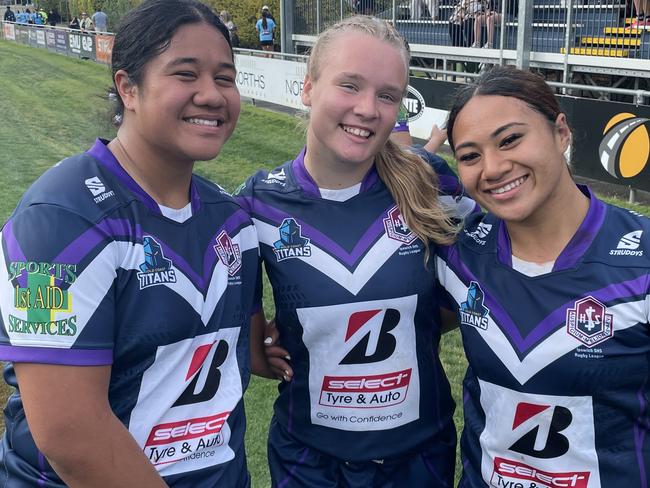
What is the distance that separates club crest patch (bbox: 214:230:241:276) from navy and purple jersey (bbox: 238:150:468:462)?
1.05 feet

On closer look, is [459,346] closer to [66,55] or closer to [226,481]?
[226,481]

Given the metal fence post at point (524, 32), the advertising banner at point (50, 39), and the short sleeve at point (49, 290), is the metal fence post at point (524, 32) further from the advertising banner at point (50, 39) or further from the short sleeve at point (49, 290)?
the advertising banner at point (50, 39)

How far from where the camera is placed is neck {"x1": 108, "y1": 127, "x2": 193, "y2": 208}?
1945mm

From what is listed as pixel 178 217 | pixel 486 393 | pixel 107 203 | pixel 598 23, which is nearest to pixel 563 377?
pixel 486 393

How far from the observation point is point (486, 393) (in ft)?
7.29

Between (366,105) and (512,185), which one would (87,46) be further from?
(512,185)

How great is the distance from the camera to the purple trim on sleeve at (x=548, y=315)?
1.97 meters

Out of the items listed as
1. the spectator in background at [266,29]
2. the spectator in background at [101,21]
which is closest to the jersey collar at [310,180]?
the spectator in background at [266,29]

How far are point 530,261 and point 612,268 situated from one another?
24 cm

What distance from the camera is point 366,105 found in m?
2.33

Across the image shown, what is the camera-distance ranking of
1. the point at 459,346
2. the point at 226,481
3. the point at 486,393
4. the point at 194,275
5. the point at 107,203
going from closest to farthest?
the point at 107,203
the point at 194,275
the point at 226,481
the point at 486,393
the point at 459,346

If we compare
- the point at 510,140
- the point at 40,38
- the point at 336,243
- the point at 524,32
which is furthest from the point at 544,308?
the point at 40,38

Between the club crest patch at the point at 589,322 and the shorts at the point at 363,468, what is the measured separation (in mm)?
756

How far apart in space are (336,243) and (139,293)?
0.82 metres
